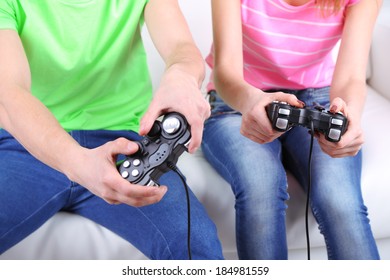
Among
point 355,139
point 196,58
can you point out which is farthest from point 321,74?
point 196,58

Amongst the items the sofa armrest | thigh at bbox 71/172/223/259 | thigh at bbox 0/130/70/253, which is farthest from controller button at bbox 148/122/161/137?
the sofa armrest

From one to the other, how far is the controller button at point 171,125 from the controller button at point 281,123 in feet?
0.73

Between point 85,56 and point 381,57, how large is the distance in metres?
0.85

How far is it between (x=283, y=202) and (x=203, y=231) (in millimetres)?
184

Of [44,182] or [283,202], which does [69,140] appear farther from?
[283,202]

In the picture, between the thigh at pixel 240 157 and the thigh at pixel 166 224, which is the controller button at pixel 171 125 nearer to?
the thigh at pixel 166 224

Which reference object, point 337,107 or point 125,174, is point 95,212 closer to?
point 125,174

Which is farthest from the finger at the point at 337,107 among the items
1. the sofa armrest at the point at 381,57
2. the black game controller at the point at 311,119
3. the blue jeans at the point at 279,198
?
the sofa armrest at the point at 381,57

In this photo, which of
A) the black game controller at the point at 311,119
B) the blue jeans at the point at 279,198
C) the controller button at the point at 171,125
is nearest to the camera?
the controller button at the point at 171,125

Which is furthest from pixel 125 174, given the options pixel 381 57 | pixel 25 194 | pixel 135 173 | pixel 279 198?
pixel 381 57

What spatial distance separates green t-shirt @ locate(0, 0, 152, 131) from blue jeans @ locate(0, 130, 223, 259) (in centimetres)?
12

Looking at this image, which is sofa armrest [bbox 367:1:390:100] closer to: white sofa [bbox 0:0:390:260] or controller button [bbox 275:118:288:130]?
white sofa [bbox 0:0:390:260]

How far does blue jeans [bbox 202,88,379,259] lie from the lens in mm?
1021

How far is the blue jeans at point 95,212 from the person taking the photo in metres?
0.94
